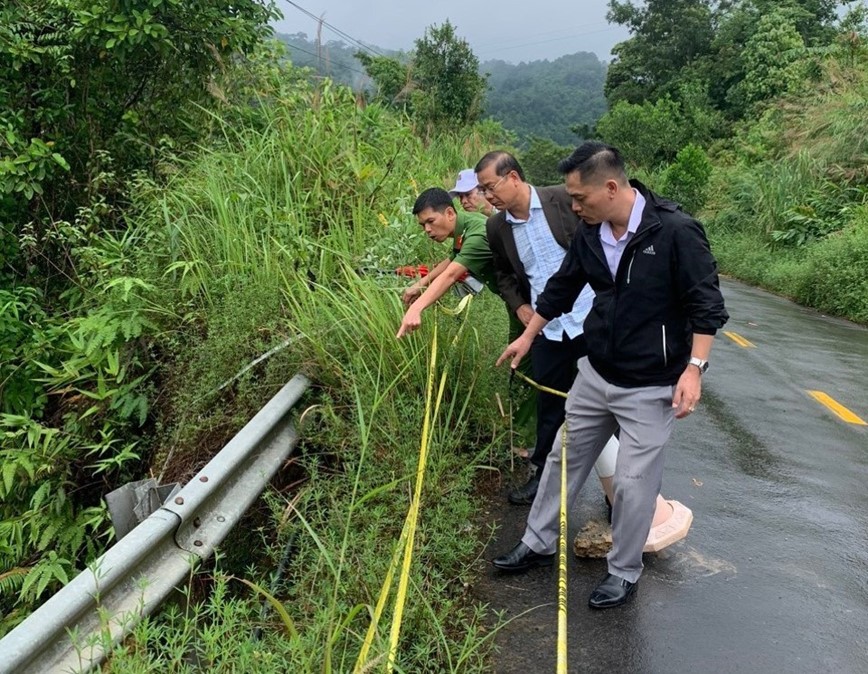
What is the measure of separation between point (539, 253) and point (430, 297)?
2.13 ft

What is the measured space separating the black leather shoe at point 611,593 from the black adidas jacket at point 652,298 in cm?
91

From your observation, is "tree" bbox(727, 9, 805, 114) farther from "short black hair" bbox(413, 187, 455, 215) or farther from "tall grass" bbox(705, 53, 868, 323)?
"short black hair" bbox(413, 187, 455, 215)

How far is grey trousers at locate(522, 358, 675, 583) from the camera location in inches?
129

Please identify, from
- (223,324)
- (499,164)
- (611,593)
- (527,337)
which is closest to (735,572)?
(611,593)

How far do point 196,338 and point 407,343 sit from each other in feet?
4.23

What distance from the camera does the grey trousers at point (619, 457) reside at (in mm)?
3271

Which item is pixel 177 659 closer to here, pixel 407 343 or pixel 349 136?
pixel 407 343

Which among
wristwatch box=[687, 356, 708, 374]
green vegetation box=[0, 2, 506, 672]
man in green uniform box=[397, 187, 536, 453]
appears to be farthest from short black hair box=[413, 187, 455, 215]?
wristwatch box=[687, 356, 708, 374]

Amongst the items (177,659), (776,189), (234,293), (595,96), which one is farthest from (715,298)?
(595,96)

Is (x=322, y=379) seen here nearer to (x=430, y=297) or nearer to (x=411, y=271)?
(x=430, y=297)

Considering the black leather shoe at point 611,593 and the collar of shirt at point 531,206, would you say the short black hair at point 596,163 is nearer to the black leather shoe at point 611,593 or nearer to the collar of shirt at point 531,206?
the collar of shirt at point 531,206

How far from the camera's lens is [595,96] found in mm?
148250

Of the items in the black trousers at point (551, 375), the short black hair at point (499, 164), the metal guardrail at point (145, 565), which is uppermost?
the short black hair at point (499, 164)

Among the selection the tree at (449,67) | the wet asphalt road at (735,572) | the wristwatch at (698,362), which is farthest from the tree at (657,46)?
the wristwatch at (698,362)
